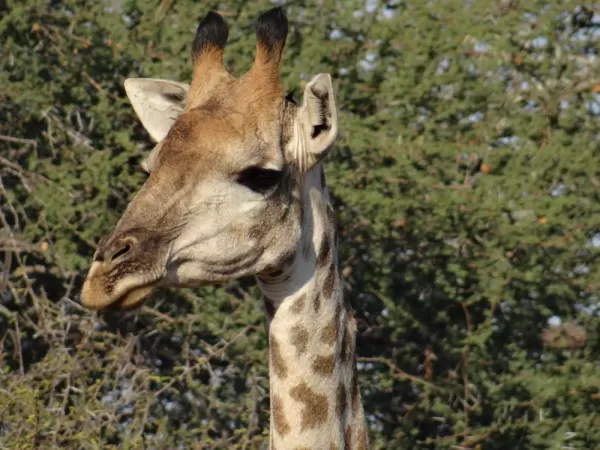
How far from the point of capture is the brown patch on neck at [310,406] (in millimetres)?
4449

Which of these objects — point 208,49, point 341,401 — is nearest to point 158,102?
point 208,49

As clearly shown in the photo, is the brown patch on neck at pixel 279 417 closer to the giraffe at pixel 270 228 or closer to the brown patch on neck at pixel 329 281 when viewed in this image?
the giraffe at pixel 270 228

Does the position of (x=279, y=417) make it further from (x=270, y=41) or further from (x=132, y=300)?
(x=270, y=41)

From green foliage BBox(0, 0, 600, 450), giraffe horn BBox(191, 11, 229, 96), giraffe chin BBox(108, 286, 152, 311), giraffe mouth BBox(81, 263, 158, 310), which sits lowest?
green foliage BBox(0, 0, 600, 450)

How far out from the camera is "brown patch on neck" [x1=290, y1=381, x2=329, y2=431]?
445 centimetres

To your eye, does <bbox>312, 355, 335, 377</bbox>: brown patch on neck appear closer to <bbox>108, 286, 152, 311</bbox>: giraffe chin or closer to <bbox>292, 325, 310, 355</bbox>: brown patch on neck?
<bbox>292, 325, 310, 355</bbox>: brown patch on neck

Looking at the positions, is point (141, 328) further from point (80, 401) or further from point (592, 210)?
point (592, 210)

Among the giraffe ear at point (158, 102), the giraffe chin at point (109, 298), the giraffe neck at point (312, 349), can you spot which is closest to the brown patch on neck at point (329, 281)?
the giraffe neck at point (312, 349)

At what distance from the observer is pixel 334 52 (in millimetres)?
7902

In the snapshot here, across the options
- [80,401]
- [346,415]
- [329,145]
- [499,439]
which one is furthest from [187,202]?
[499,439]

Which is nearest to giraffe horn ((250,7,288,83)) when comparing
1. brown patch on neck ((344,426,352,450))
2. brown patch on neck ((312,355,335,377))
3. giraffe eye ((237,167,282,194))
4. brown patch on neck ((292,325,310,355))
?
giraffe eye ((237,167,282,194))

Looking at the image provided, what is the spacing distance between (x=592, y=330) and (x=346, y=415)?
326cm

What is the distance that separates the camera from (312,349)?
4.52 metres

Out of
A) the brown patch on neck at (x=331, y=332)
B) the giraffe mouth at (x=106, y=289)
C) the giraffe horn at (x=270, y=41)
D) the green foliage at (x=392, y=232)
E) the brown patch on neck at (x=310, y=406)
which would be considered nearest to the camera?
the giraffe mouth at (x=106, y=289)
